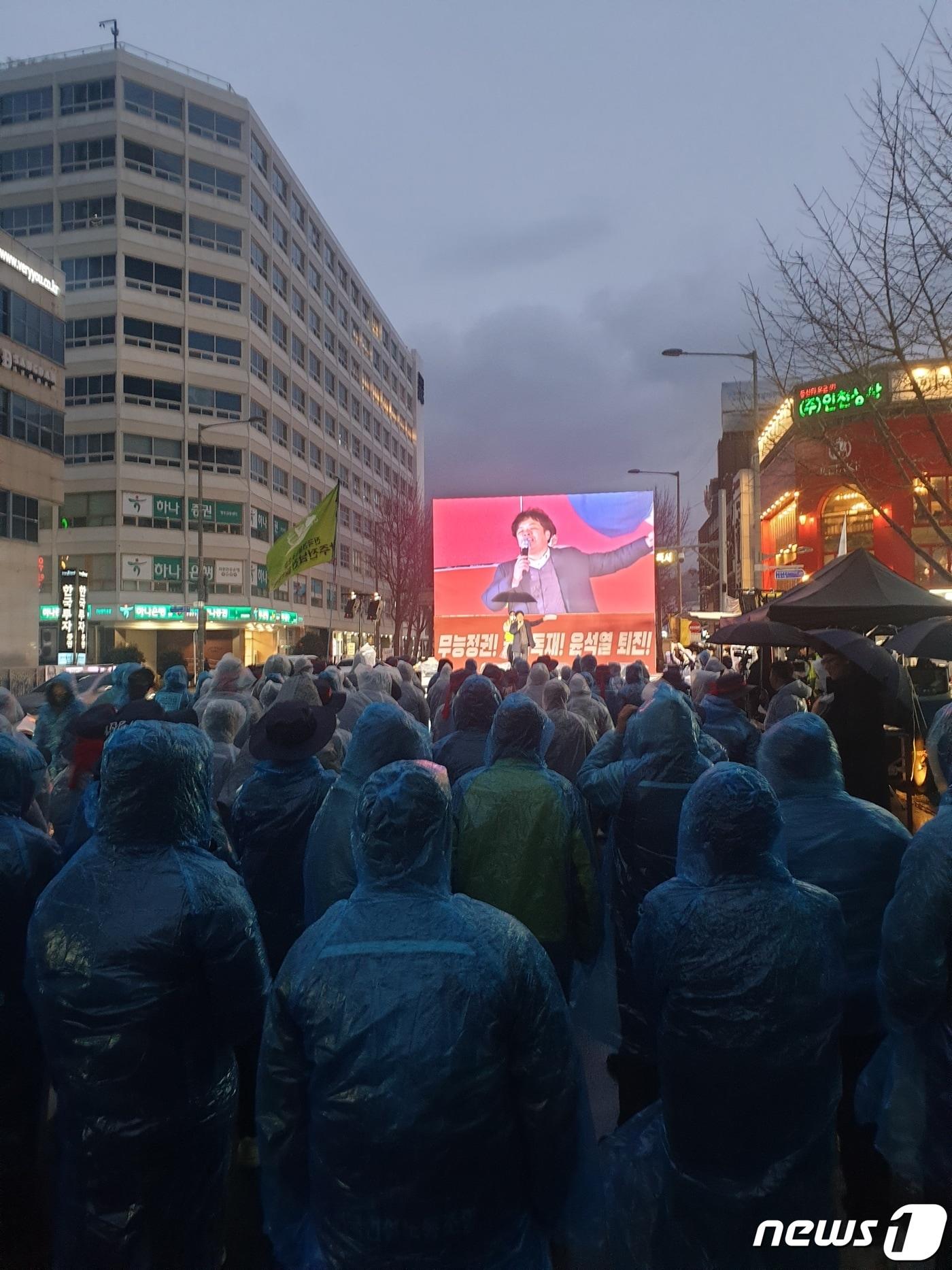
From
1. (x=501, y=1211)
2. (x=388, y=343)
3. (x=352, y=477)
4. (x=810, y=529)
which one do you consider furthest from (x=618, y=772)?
(x=388, y=343)

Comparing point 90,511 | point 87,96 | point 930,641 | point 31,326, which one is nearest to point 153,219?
point 87,96

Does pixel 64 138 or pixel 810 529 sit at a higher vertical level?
pixel 64 138

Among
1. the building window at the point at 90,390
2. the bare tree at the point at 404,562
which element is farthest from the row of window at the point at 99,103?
the bare tree at the point at 404,562

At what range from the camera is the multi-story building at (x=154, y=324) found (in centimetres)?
4000

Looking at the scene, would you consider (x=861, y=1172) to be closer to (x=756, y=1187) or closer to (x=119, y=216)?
(x=756, y=1187)

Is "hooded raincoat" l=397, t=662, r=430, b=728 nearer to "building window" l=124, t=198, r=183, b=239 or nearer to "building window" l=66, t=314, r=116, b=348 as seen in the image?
"building window" l=66, t=314, r=116, b=348

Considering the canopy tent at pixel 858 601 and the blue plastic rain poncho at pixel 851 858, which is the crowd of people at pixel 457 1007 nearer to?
the blue plastic rain poncho at pixel 851 858

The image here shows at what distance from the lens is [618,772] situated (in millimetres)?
4066

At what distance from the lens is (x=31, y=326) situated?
1189 inches

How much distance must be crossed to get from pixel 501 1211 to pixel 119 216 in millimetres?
45237

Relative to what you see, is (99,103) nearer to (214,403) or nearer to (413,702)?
(214,403)

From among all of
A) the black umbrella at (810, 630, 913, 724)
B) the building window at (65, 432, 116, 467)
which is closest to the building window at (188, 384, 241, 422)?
the building window at (65, 432, 116, 467)

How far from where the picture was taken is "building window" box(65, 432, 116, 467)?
40250 mm

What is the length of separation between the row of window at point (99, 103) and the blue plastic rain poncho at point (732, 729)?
44434 mm
